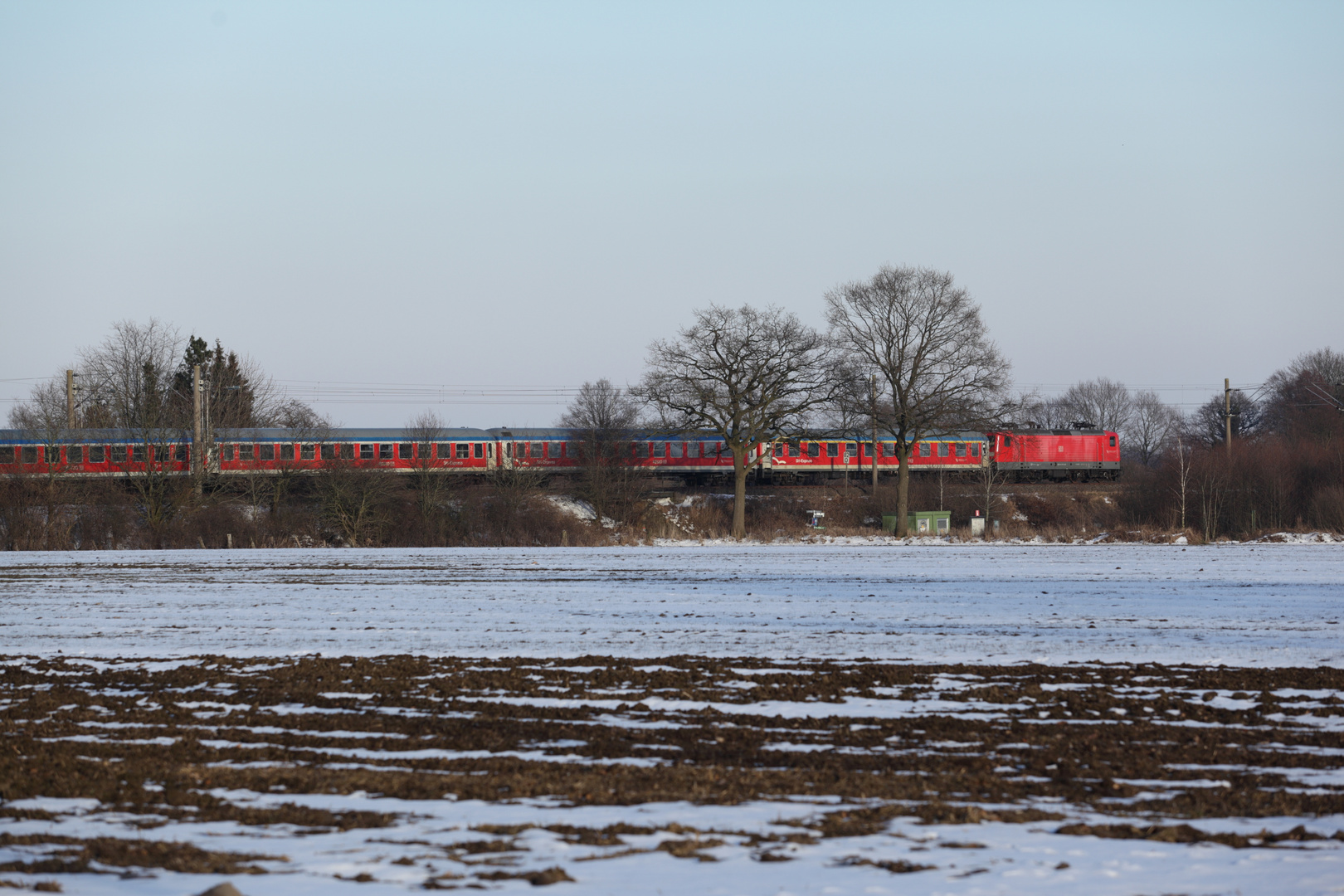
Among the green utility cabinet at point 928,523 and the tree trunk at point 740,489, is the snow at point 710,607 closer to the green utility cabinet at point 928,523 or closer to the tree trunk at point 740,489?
the green utility cabinet at point 928,523

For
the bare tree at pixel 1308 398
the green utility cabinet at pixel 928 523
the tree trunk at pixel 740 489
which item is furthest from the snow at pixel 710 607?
the bare tree at pixel 1308 398

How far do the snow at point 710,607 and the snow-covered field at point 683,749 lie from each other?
0.14 meters

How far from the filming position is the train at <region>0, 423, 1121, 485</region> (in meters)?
49.4

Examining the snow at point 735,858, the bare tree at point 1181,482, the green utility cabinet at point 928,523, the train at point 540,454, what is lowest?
the snow at point 735,858

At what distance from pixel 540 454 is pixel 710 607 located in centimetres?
3925

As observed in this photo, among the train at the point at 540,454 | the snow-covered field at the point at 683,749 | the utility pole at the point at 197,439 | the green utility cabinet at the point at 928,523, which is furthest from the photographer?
the train at the point at 540,454

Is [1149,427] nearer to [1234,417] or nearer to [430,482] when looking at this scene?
[1234,417]

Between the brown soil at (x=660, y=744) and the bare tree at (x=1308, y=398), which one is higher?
the bare tree at (x=1308, y=398)

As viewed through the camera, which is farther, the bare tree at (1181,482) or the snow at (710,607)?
the bare tree at (1181,482)

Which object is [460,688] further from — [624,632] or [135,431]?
[135,431]

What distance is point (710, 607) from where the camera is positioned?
19.5 metres

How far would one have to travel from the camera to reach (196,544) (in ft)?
146

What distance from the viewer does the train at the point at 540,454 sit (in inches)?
1944

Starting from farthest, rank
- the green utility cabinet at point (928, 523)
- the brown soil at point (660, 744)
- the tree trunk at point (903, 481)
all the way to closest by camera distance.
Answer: the tree trunk at point (903, 481)
the green utility cabinet at point (928, 523)
the brown soil at point (660, 744)
